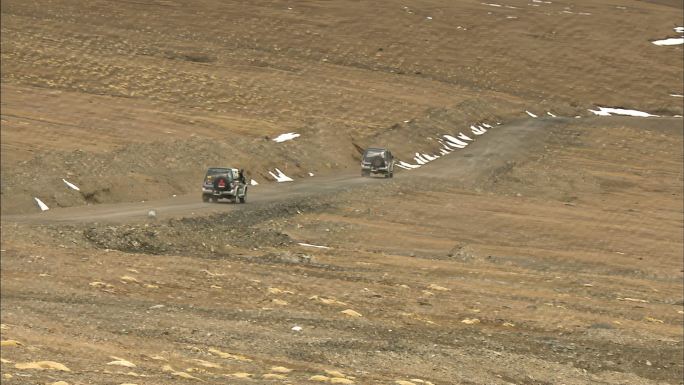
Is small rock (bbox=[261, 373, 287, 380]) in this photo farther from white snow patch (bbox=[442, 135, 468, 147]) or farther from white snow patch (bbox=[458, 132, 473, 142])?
white snow patch (bbox=[458, 132, 473, 142])

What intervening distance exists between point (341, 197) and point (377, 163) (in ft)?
26.7

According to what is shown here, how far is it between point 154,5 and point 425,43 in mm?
24311

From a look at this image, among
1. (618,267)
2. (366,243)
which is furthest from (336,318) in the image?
(618,267)

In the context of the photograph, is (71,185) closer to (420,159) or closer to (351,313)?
(351,313)

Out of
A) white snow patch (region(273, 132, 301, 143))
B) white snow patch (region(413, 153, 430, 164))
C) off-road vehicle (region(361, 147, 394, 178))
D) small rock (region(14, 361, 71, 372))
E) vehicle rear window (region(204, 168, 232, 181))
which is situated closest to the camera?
small rock (region(14, 361, 71, 372))

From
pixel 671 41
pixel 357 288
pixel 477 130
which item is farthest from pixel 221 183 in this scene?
pixel 671 41

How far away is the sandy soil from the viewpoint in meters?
25.5

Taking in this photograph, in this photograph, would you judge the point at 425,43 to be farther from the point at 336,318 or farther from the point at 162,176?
the point at 336,318

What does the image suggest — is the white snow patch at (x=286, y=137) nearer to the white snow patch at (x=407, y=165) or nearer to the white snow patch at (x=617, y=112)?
the white snow patch at (x=407, y=165)

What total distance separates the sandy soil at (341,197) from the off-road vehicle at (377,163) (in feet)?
4.77

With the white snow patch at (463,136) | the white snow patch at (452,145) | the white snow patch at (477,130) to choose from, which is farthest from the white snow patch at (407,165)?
the white snow patch at (477,130)

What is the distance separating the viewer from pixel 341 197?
53500 millimetres

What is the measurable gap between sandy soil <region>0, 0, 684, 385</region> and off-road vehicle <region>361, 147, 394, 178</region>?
1454mm

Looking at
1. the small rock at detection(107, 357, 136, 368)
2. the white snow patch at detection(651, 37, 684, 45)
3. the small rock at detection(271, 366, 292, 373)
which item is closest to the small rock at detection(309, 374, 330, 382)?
the small rock at detection(271, 366, 292, 373)
